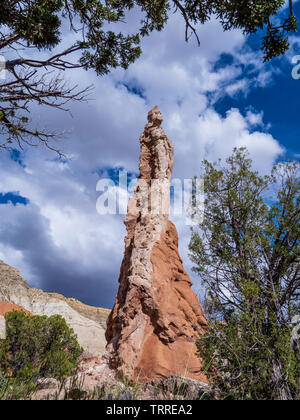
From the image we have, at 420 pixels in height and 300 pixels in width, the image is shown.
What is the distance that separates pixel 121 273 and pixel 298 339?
7.93 m

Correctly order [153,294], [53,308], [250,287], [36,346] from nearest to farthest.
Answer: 1. [250,287]
2. [153,294]
3. [36,346]
4. [53,308]

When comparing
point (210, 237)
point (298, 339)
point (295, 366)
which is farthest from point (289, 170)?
point (295, 366)

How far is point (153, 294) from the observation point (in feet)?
33.1

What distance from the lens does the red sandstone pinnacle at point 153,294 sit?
30.5ft

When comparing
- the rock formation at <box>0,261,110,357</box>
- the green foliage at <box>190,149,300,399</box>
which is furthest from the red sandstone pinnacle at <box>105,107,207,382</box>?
the rock formation at <box>0,261,110,357</box>

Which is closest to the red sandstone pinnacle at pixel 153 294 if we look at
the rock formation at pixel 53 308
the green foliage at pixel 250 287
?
the green foliage at pixel 250 287

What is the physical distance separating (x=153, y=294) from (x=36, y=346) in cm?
563

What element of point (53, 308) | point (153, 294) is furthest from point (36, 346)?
point (53, 308)

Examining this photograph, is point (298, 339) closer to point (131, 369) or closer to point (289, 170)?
point (289, 170)

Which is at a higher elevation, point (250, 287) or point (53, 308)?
point (250, 287)

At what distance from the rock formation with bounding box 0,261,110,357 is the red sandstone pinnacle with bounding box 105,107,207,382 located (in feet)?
60.9

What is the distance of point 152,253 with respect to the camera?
36.3 feet

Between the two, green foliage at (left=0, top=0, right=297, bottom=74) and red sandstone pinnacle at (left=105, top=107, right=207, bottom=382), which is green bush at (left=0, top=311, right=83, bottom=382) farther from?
green foliage at (left=0, top=0, right=297, bottom=74)

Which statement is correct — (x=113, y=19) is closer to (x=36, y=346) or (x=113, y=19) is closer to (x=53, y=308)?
(x=36, y=346)
